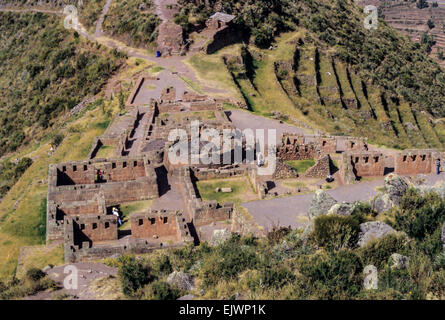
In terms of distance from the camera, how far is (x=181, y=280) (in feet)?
71.3

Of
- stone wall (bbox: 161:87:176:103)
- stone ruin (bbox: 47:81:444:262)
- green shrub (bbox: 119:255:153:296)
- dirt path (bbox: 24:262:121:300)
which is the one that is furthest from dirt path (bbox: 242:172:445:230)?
stone wall (bbox: 161:87:176:103)

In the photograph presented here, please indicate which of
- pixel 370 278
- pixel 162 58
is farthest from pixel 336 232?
pixel 162 58

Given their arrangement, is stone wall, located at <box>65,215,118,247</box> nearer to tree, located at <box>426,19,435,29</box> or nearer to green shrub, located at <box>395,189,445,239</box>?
green shrub, located at <box>395,189,445,239</box>

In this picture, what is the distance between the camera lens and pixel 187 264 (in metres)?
24.3

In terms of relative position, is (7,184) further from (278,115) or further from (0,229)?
(278,115)

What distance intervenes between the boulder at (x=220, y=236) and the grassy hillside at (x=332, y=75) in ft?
96.1

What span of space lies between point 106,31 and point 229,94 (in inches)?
1204

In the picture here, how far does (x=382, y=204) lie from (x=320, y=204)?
2.83 metres

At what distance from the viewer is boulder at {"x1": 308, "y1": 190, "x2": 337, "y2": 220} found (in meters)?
27.6

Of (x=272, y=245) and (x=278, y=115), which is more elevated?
(x=278, y=115)

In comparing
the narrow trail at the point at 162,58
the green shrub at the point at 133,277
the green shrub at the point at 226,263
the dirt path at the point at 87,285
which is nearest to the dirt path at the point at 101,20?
the narrow trail at the point at 162,58

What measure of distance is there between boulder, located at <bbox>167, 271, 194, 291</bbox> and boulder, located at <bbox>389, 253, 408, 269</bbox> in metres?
7.35

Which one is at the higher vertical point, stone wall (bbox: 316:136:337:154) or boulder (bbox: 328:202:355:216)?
stone wall (bbox: 316:136:337:154)
